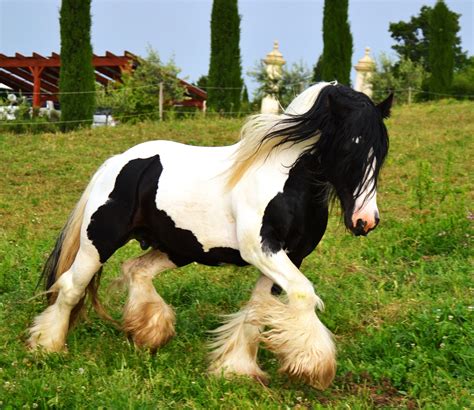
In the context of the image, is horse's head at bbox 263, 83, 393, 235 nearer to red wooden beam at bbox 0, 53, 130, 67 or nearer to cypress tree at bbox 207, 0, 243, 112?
cypress tree at bbox 207, 0, 243, 112

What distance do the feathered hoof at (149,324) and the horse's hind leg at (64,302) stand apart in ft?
1.16

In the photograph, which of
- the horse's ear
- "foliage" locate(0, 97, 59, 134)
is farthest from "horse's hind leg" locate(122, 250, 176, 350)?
"foliage" locate(0, 97, 59, 134)

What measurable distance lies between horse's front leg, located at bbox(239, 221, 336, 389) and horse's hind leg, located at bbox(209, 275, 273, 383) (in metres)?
0.21

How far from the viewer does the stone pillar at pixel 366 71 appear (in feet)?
109

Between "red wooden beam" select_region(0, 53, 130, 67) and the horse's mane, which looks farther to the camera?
"red wooden beam" select_region(0, 53, 130, 67)

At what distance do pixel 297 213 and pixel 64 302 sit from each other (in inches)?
70.7

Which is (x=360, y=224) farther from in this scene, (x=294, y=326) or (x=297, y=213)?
(x=294, y=326)

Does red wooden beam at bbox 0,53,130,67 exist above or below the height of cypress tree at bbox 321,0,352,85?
below

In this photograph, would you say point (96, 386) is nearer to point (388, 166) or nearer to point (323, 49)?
point (388, 166)

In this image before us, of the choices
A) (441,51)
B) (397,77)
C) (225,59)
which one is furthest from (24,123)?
(397,77)

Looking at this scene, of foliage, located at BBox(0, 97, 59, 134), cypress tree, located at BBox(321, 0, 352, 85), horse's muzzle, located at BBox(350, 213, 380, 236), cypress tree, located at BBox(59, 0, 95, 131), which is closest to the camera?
horse's muzzle, located at BBox(350, 213, 380, 236)

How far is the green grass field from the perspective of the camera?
4.41m

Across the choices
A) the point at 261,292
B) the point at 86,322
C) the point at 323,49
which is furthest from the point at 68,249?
the point at 323,49

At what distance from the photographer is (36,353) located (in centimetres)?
509
